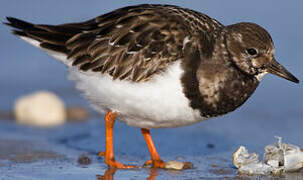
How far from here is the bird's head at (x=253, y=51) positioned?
4.50 meters

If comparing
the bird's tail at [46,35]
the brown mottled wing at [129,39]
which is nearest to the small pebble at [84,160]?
the brown mottled wing at [129,39]

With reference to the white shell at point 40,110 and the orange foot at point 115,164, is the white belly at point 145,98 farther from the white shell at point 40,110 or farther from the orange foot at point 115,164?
the white shell at point 40,110

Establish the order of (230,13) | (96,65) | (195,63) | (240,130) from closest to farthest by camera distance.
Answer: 1. (195,63)
2. (96,65)
3. (240,130)
4. (230,13)

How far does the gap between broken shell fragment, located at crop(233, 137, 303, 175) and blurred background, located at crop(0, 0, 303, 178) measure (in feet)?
0.49

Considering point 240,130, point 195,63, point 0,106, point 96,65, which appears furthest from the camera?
point 0,106

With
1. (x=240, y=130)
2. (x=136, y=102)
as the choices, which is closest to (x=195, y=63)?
(x=136, y=102)

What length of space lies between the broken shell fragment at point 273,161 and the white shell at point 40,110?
2.90m

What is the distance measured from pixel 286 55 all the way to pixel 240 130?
201 centimetres

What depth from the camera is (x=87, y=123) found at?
6.90 meters

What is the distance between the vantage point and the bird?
14.6 feet

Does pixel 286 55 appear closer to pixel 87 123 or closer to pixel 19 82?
pixel 87 123

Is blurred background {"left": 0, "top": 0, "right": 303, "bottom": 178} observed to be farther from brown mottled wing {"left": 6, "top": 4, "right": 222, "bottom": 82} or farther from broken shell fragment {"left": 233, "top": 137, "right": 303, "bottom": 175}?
brown mottled wing {"left": 6, "top": 4, "right": 222, "bottom": 82}

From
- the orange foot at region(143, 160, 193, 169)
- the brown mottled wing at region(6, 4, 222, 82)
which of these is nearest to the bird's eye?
the brown mottled wing at region(6, 4, 222, 82)

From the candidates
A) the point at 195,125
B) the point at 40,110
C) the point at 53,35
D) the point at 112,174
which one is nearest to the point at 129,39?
the point at 53,35
